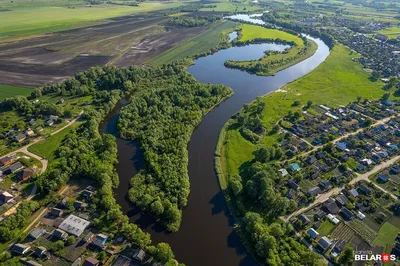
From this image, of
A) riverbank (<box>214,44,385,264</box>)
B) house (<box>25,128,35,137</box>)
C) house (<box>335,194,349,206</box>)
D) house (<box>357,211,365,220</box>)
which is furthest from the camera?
house (<box>25,128,35,137</box>)

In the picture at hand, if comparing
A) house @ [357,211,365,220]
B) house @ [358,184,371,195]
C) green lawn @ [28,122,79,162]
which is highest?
green lawn @ [28,122,79,162]

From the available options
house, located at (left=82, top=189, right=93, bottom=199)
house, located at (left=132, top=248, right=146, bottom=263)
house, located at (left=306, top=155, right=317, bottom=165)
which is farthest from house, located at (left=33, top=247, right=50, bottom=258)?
house, located at (left=306, top=155, right=317, bottom=165)

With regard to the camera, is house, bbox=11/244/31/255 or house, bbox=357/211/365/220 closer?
house, bbox=11/244/31/255

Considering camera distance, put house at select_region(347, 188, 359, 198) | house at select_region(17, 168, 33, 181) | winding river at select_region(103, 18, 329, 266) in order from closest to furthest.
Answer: winding river at select_region(103, 18, 329, 266) < house at select_region(347, 188, 359, 198) < house at select_region(17, 168, 33, 181)

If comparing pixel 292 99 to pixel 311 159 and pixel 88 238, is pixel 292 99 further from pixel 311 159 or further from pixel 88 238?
pixel 88 238

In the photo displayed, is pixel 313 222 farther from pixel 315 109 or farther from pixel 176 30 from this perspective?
pixel 176 30

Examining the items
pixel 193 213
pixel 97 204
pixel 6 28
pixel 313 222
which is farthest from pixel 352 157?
pixel 6 28

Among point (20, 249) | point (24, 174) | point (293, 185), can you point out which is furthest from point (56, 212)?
point (293, 185)

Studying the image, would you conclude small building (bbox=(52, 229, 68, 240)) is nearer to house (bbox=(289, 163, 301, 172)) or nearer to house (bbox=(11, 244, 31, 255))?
house (bbox=(11, 244, 31, 255))

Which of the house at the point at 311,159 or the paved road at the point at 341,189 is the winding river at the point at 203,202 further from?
the house at the point at 311,159
